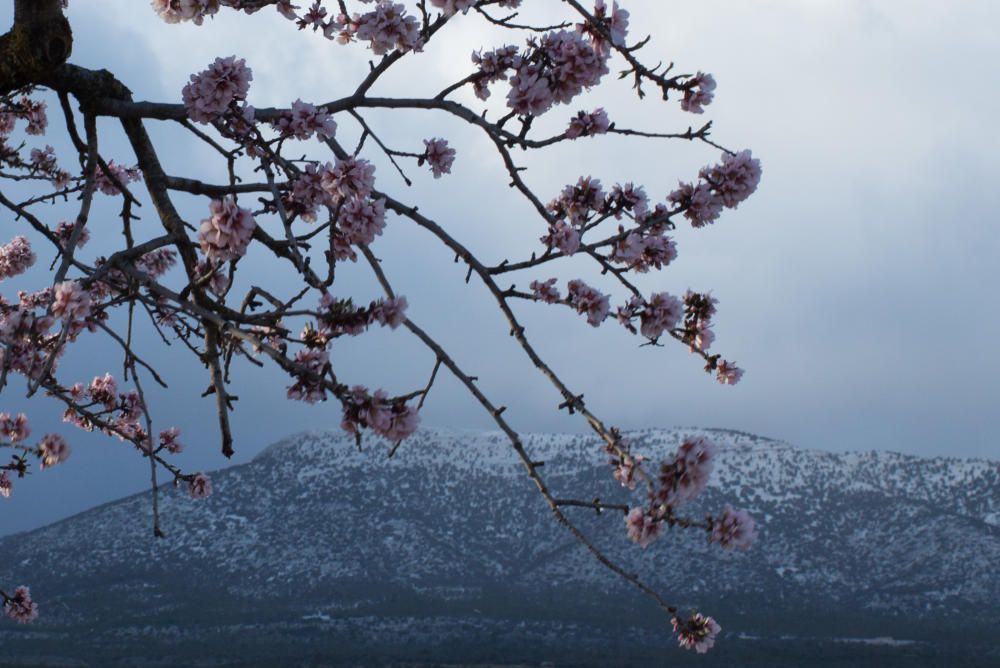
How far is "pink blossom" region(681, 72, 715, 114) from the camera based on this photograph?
6.80 metres

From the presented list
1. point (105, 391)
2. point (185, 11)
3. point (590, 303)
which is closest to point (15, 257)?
point (105, 391)

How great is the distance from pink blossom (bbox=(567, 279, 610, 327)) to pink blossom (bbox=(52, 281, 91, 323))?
3.30 m

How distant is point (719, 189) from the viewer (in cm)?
719

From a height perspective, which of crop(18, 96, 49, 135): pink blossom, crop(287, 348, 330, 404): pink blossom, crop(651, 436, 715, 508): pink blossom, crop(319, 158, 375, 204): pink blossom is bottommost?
crop(651, 436, 715, 508): pink blossom

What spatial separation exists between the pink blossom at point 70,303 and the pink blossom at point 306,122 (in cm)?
168

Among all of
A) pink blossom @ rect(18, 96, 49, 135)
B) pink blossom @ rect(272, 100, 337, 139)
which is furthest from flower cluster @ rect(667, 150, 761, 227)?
pink blossom @ rect(18, 96, 49, 135)

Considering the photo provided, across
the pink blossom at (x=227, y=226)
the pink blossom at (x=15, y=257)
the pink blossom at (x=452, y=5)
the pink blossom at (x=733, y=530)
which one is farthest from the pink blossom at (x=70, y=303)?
the pink blossom at (x=15, y=257)

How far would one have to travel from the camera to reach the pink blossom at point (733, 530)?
5078 mm

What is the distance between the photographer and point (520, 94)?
645cm

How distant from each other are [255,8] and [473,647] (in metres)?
52.4

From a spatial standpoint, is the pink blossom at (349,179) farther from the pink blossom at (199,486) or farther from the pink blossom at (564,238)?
the pink blossom at (199,486)

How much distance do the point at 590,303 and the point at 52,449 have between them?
15.1 ft

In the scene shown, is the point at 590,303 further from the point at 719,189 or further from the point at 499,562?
the point at 499,562

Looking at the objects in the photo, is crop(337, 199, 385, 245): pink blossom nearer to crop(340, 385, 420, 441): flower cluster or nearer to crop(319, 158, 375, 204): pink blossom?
crop(319, 158, 375, 204): pink blossom
